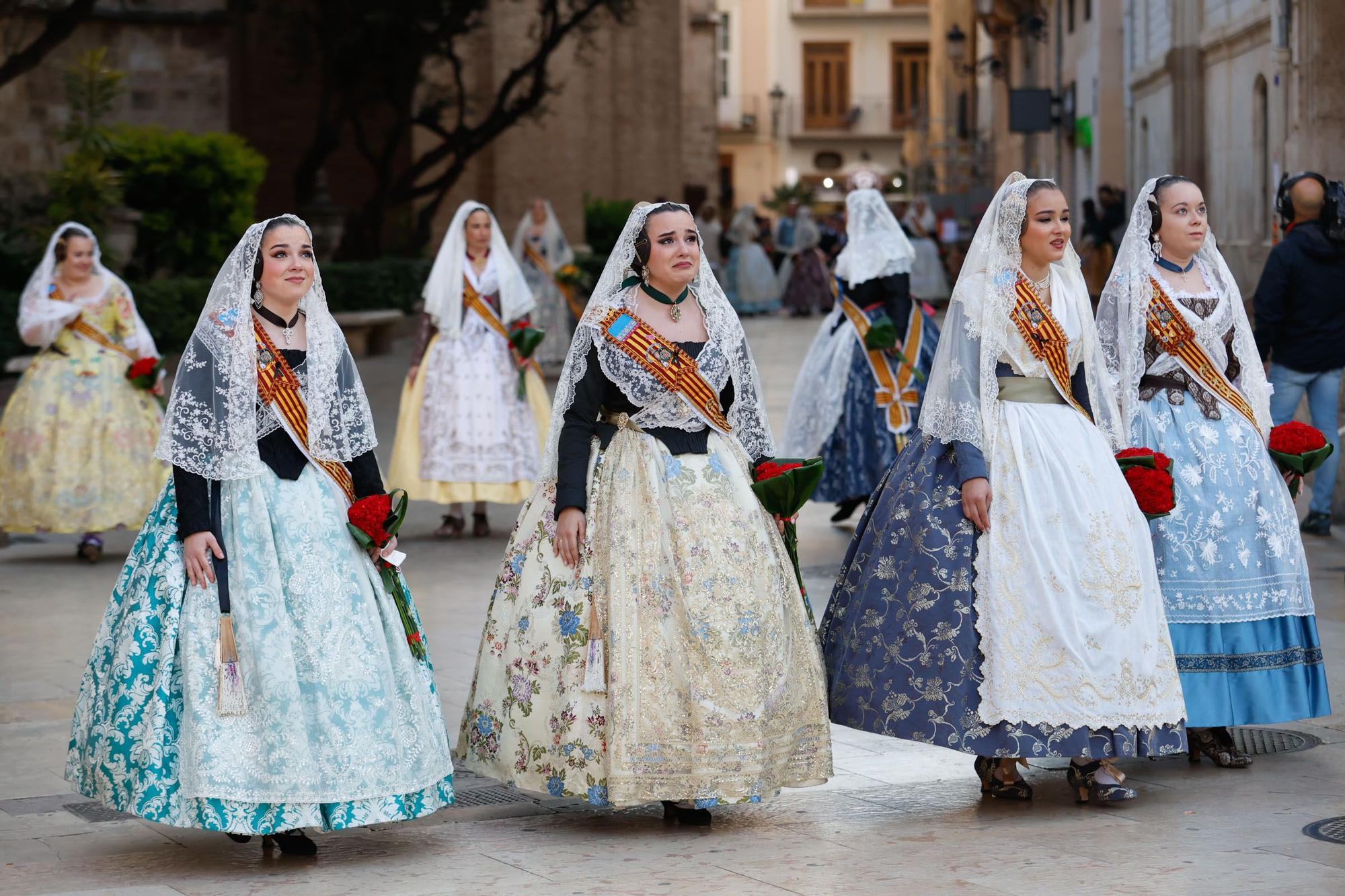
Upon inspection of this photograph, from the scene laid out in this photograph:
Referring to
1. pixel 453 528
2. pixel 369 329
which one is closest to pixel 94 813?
pixel 453 528

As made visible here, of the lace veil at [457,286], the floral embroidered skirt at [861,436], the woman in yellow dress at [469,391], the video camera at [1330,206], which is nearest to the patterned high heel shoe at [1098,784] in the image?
the video camera at [1330,206]

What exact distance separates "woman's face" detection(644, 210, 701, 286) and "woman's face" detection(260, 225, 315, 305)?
37.8 inches

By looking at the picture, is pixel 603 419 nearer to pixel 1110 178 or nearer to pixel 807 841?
pixel 807 841

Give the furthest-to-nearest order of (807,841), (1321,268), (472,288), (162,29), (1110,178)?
(1110,178) → (162,29) → (472,288) → (1321,268) → (807,841)

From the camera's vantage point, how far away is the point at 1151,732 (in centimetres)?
571

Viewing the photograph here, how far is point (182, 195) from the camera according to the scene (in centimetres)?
2086

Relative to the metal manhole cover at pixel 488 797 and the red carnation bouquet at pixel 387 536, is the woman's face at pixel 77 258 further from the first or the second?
the red carnation bouquet at pixel 387 536

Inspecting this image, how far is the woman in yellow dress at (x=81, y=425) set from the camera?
10.9 metres

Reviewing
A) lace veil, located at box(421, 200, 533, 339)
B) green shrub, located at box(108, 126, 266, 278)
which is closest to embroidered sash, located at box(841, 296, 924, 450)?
lace veil, located at box(421, 200, 533, 339)

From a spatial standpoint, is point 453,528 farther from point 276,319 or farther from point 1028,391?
point 1028,391

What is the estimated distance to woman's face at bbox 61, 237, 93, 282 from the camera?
10.6 m

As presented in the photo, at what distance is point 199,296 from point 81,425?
886 cm

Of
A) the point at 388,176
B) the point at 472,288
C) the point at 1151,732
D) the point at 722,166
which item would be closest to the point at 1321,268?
the point at 472,288

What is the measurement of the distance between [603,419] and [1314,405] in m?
6.10
